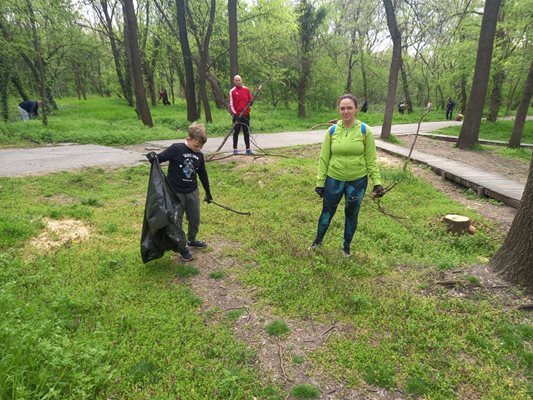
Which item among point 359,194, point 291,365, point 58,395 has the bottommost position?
point 291,365

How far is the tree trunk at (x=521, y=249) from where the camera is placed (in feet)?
12.3

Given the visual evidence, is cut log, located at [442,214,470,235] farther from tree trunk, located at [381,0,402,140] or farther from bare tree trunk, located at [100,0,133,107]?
bare tree trunk, located at [100,0,133,107]

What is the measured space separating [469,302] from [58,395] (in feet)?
12.5

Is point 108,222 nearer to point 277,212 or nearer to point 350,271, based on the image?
point 277,212

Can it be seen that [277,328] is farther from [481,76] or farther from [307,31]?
[307,31]

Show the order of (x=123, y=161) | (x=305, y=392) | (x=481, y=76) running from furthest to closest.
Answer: (x=481, y=76), (x=123, y=161), (x=305, y=392)

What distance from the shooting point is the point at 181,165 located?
438 centimetres

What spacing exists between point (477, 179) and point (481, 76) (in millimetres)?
5822

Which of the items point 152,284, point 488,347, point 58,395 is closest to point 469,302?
point 488,347

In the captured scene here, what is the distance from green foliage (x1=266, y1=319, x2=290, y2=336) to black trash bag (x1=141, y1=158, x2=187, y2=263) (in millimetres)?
1574

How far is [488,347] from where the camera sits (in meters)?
3.04

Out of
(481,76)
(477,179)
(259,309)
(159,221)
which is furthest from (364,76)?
(259,309)

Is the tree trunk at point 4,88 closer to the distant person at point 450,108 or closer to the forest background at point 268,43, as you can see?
the forest background at point 268,43

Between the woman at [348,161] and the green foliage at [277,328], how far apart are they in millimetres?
1809
